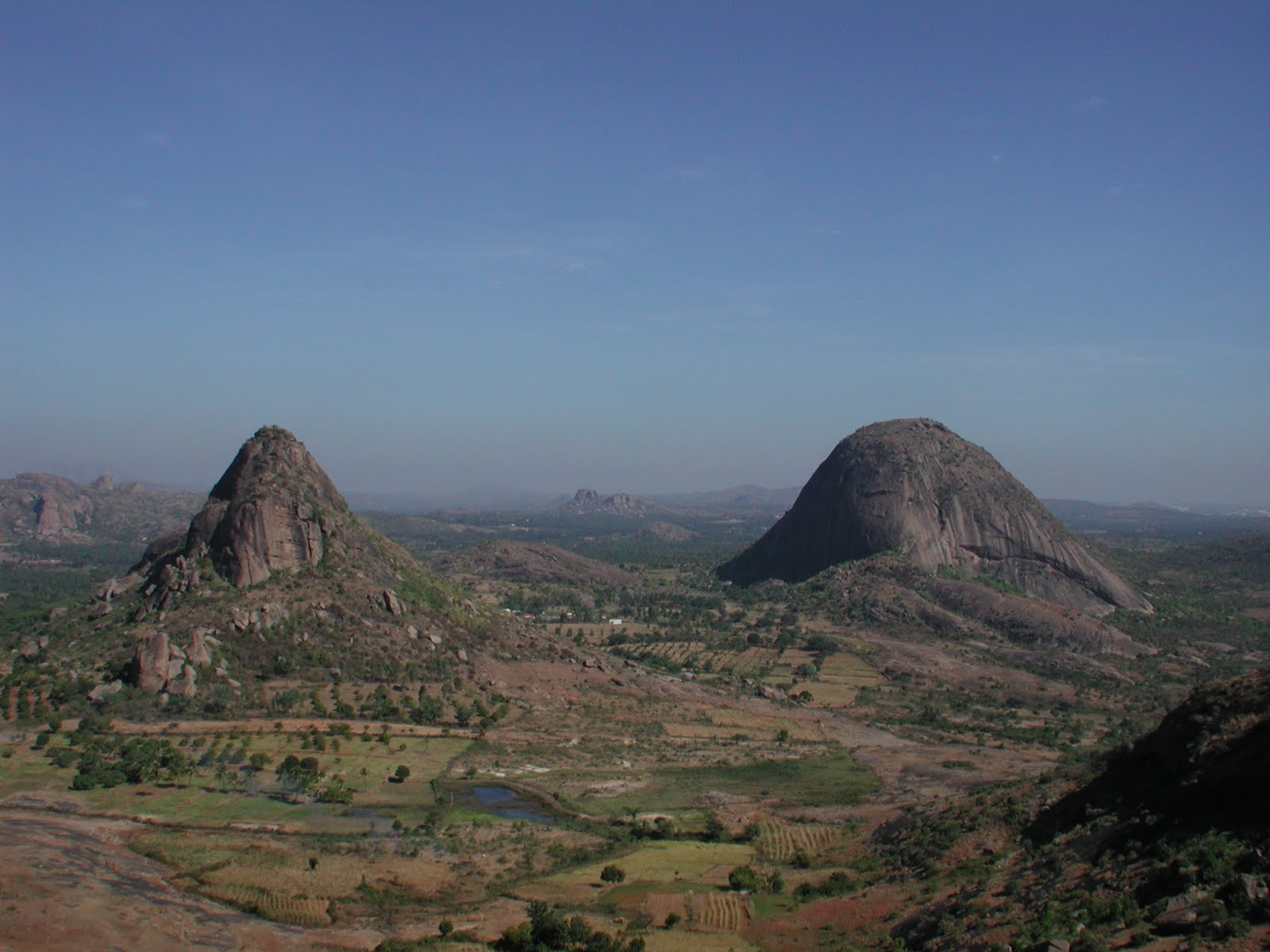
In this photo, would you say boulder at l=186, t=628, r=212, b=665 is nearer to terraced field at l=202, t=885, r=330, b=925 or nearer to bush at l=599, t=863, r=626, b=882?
terraced field at l=202, t=885, r=330, b=925

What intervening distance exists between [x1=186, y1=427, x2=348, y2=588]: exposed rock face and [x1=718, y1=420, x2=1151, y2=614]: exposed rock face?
276 ft

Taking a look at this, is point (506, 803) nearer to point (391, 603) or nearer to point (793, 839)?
point (793, 839)

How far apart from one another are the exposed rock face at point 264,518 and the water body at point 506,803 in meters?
32.3

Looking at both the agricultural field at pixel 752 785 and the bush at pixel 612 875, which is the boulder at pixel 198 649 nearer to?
the agricultural field at pixel 752 785

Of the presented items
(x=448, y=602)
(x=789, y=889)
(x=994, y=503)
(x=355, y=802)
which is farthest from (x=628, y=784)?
(x=994, y=503)

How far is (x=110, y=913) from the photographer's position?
32.7 meters

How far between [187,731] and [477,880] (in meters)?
29.1

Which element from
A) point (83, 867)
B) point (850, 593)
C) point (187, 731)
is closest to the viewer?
point (83, 867)

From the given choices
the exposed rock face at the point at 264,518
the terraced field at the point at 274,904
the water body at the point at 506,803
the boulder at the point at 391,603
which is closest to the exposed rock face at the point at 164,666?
the exposed rock face at the point at 264,518

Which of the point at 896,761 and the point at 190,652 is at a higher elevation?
the point at 190,652

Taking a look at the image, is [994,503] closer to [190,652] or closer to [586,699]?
[586,699]

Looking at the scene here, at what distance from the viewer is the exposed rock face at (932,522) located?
134500 millimetres

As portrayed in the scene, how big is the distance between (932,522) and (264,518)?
3767 inches

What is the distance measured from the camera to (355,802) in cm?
4884
